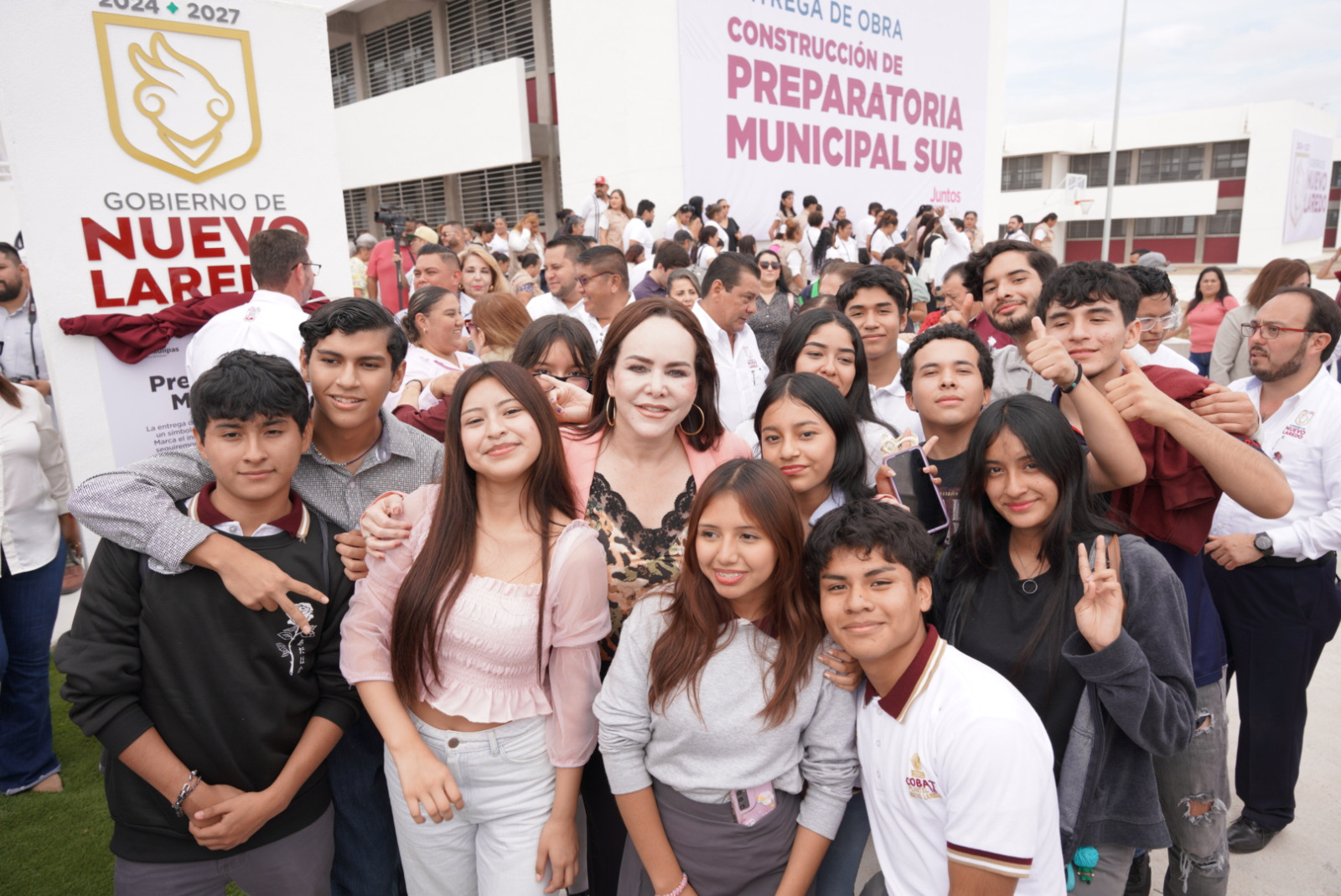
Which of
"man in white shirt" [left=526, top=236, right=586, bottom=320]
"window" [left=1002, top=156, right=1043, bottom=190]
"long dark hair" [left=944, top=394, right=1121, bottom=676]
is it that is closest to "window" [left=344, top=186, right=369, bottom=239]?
"man in white shirt" [left=526, top=236, right=586, bottom=320]

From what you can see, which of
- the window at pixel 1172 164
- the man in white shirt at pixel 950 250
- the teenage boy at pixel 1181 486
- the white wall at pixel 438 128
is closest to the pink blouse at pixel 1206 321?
the man in white shirt at pixel 950 250

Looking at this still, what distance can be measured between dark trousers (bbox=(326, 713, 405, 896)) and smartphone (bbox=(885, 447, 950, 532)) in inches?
69.7

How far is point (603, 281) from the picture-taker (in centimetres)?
509

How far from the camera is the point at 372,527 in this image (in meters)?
Result: 1.93

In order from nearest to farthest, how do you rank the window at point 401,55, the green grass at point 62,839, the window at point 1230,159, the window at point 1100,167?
the green grass at point 62,839 < the window at point 401,55 < the window at point 1230,159 < the window at point 1100,167

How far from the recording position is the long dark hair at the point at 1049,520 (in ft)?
6.06

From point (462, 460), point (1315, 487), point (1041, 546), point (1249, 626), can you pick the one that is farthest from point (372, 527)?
point (1315, 487)

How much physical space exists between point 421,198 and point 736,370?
15.5 metres

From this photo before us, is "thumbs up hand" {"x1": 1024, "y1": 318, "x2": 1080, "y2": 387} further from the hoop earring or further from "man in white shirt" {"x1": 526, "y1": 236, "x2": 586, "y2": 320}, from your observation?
"man in white shirt" {"x1": 526, "y1": 236, "x2": 586, "y2": 320}

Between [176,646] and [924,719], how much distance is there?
5.84 ft

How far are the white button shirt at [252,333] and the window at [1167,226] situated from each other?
45.3 metres

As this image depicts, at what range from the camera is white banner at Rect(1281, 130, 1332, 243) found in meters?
35.6

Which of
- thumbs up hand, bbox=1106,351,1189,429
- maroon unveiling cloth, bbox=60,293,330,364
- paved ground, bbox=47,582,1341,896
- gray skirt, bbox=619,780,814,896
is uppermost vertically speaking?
maroon unveiling cloth, bbox=60,293,330,364

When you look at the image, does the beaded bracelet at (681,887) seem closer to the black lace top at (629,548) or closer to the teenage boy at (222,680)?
the black lace top at (629,548)
